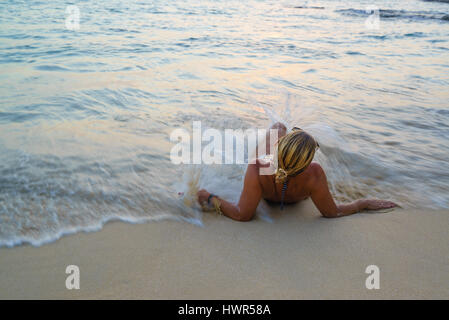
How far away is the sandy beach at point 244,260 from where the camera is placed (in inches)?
71.8

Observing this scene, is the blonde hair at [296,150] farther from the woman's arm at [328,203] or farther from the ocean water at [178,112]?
the ocean water at [178,112]

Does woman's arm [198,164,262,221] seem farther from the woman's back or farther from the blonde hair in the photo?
the blonde hair

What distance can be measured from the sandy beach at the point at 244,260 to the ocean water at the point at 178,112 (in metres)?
0.21

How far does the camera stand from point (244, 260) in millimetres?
2051

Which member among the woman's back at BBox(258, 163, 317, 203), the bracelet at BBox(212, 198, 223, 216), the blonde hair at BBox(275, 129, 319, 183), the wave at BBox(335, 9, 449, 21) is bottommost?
the bracelet at BBox(212, 198, 223, 216)

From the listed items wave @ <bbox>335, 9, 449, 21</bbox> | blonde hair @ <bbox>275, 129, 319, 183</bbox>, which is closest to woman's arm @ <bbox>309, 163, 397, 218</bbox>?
blonde hair @ <bbox>275, 129, 319, 183</bbox>

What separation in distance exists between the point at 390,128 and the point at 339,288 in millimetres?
3146

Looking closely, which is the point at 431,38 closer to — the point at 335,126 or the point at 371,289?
the point at 335,126

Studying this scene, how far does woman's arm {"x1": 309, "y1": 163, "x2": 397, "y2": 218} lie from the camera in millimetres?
2398

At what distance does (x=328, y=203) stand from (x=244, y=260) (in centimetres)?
86

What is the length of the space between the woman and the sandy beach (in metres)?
0.08

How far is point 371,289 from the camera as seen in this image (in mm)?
1848

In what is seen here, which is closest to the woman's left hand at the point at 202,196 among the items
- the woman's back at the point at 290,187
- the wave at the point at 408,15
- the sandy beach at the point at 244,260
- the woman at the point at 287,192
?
the woman at the point at 287,192

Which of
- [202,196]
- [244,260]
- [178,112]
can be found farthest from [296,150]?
[178,112]
